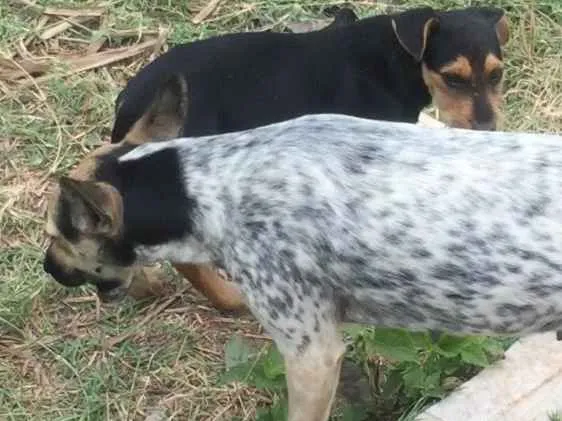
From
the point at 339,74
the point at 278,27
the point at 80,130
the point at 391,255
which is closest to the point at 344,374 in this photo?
the point at 391,255

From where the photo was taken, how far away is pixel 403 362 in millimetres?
4762

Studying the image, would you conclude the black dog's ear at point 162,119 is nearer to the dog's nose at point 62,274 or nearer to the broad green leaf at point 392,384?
the dog's nose at point 62,274

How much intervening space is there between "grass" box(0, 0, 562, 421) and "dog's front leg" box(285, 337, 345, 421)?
2.20 ft

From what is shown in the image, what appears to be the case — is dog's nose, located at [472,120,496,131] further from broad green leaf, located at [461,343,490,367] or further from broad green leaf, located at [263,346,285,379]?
broad green leaf, located at [263,346,285,379]

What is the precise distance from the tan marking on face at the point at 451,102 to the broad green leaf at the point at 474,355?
1208mm

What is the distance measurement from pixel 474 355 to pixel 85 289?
5.92ft

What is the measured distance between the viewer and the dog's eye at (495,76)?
5.52 meters

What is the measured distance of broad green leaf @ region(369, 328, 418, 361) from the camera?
182 inches

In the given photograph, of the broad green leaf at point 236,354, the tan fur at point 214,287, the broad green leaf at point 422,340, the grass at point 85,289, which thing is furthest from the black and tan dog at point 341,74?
the broad green leaf at point 422,340

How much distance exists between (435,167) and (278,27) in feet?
10.2

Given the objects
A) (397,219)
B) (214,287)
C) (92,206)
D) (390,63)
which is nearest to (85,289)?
(214,287)

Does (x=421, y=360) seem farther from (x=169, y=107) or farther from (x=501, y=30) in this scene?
(x=501, y=30)

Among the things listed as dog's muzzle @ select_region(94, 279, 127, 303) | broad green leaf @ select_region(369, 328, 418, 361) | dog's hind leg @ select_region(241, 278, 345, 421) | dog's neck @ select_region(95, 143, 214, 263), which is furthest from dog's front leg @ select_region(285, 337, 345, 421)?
dog's muzzle @ select_region(94, 279, 127, 303)

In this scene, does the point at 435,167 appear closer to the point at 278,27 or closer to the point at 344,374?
the point at 344,374
